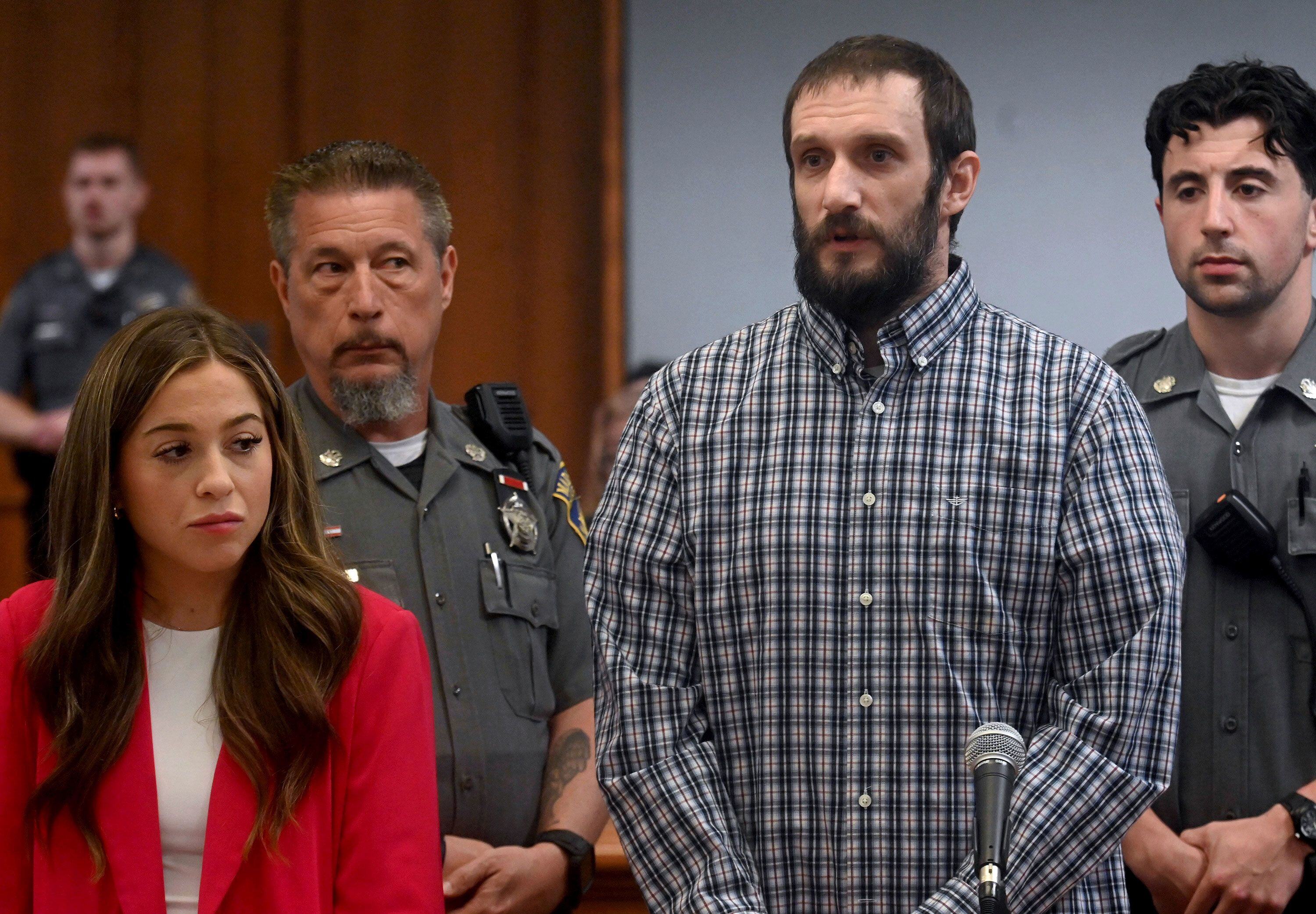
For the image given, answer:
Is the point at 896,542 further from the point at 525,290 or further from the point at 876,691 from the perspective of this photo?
the point at 525,290

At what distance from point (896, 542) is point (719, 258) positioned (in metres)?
2.91

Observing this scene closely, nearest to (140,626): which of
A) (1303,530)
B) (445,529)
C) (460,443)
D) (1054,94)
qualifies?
(445,529)

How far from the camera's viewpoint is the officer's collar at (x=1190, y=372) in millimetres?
2000

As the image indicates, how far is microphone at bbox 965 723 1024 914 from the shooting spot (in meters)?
1.11

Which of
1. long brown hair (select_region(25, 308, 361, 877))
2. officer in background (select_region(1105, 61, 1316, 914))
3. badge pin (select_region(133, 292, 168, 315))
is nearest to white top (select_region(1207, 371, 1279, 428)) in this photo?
officer in background (select_region(1105, 61, 1316, 914))

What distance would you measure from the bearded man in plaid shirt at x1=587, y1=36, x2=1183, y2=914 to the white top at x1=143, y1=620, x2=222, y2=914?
42cm

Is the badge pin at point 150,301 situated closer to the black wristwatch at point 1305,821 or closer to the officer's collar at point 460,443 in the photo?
the officer's collar at point 460,443

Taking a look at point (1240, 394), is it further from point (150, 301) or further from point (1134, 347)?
point (150, 301)

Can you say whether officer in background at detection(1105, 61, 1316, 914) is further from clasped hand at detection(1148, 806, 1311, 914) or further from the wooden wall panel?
the wooden wall panel

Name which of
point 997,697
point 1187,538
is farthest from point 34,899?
point 1187,538

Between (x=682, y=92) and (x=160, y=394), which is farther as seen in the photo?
(x=682, y=92)

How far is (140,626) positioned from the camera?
157cm

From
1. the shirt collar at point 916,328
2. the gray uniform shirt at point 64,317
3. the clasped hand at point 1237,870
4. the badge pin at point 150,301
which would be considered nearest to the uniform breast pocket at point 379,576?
the shirt collar at point 916,328

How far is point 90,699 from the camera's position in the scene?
150 centimetres
